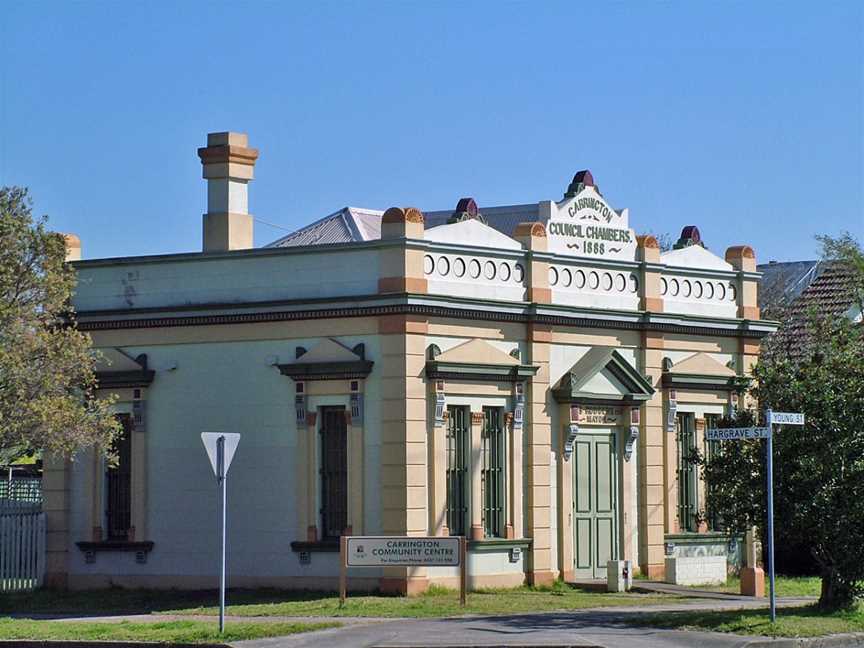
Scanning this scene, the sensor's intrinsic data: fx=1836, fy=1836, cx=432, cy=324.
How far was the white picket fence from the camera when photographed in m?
32.2

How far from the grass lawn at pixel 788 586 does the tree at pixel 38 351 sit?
11.2 meters

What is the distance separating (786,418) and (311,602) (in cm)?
803

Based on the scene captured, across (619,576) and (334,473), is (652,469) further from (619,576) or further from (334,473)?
(334,473)

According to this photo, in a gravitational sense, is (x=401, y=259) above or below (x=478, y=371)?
above

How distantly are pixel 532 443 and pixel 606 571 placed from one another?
2802 millimetres

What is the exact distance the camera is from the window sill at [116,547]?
3152 centimetres

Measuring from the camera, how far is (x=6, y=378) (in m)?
29.0

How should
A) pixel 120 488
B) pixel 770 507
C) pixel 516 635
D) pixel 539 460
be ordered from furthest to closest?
pixel 120 488, pixel 539 460, pixel 770 507, pixel 516 635

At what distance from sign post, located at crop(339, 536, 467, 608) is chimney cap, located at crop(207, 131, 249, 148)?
937 centimetres

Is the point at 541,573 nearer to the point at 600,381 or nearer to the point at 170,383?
the point at 600,381

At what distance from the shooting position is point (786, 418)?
24.9 m

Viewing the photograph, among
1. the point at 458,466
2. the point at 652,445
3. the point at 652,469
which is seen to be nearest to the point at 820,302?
the point at 652,445

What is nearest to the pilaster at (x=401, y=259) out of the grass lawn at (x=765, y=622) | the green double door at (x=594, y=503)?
the green double door at (x=594, y=503)

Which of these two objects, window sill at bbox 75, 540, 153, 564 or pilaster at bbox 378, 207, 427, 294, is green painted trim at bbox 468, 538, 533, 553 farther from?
window sill at bbox 75, 540, 153, 564
